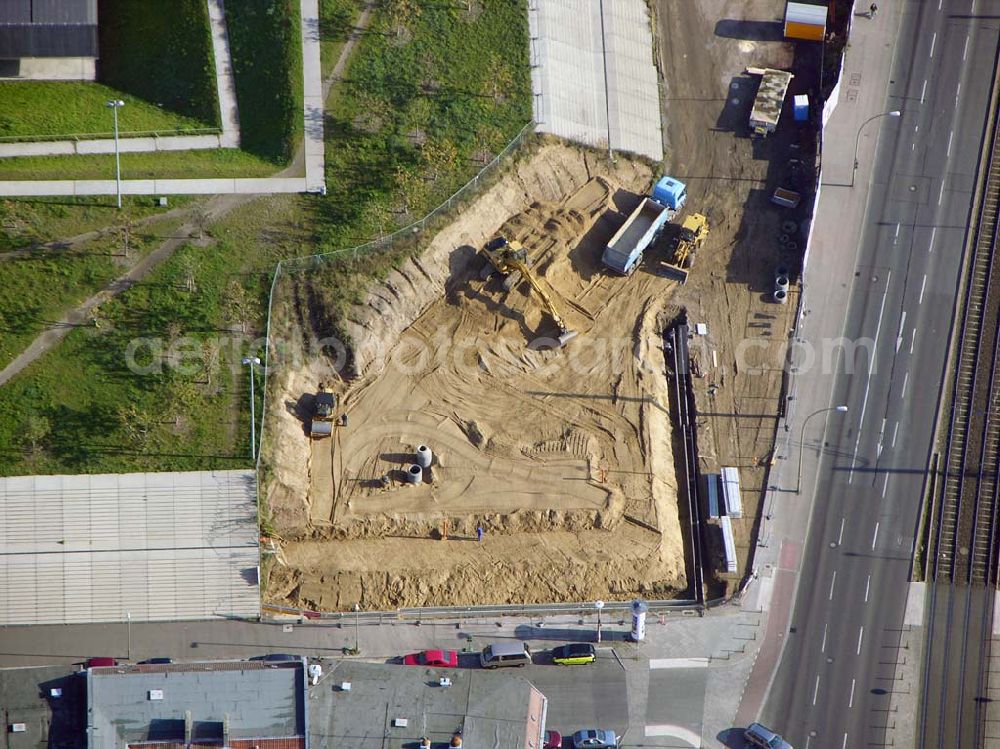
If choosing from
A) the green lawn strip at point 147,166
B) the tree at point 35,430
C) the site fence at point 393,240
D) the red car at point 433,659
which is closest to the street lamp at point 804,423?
the red car at point 433,659

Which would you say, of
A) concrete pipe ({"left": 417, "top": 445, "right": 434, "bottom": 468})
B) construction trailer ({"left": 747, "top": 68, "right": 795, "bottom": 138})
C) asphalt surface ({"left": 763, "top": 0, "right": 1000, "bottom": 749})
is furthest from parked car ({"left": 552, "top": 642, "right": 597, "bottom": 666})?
→ construction trailer ({"left": 747, "top": 68, "right": 795, "bottom": 138})

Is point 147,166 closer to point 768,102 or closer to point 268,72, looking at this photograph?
point 268,72

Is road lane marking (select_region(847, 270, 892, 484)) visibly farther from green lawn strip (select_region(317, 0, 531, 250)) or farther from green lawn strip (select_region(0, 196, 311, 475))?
green lawn strip (select_region(0, 196, 311, 475))

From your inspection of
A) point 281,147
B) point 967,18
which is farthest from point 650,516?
point 967,18

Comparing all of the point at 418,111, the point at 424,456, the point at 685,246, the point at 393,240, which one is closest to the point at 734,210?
the point at 685,246

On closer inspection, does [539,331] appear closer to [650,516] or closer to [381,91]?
[650,516]

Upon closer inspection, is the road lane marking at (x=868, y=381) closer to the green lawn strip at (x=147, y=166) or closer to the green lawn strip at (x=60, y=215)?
the green lawn strip at (x=147, y=166)
